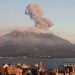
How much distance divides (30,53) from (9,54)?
1.20 m

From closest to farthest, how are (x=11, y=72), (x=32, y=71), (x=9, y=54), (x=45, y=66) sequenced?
1. (x=11, y=72)
2. (x=32, y=71)
3. (x=45, y=66)
4. (x=9, y=54)

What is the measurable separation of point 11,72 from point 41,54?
11.5m

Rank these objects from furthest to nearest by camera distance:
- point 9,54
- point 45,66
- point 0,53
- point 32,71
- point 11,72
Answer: point 9,54, point 0,53, point 45,66, point 32,71, point 11,72

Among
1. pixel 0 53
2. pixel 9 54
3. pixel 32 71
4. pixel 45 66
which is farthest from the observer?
pixel 9 54

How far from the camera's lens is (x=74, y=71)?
4.62 metres

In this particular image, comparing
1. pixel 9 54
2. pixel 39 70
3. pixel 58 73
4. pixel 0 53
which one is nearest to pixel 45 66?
pixel 39 70

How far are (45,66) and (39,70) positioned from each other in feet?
1.06

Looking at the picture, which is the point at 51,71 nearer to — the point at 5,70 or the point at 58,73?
the point at 58,73

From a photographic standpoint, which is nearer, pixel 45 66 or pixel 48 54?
A: pixel 45 66

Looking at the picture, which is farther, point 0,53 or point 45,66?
point 0,53

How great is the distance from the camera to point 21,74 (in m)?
4.51

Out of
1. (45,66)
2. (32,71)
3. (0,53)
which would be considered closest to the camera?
(32,71)

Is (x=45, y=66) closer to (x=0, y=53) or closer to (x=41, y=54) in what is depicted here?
(x=0, y=53)

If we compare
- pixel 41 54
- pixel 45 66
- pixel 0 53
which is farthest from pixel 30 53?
pixel 45 66
